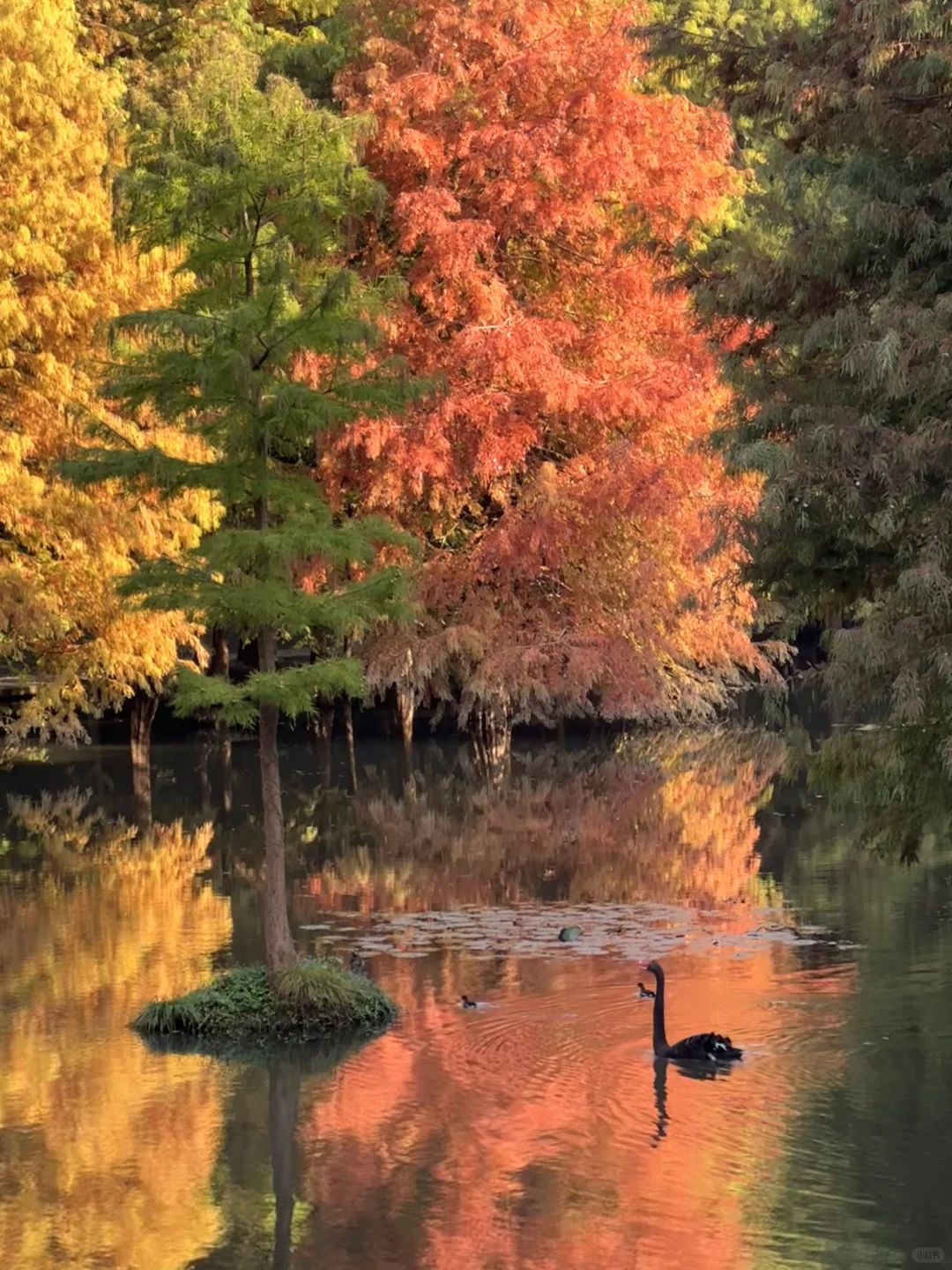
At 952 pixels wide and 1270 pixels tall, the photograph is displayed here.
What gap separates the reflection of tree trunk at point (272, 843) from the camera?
58.9 feet

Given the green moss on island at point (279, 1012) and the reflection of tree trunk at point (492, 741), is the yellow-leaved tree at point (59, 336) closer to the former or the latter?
the reflection of tree trunk at point (492, 741)

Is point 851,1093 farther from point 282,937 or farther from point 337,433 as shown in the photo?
point 337,433

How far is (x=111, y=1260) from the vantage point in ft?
37.9

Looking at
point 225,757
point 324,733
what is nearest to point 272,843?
point 324,733

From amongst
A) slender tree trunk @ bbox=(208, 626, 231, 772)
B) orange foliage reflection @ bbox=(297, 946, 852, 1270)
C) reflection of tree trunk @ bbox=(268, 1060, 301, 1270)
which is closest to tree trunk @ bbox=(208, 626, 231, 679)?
slender tree trunk @ bbox=(208, 626, 231, 772)

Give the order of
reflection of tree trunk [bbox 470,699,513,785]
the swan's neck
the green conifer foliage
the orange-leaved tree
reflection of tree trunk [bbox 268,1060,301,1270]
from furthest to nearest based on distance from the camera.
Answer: reflection of tree trunk [bbox 470,699,513,785] < the orange-leaved tree < the green conifer foliage < the swan's neck < reflection of tree trunk [bbox 268,1060,301,1270]

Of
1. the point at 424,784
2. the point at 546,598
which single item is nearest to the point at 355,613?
the point at 424,784

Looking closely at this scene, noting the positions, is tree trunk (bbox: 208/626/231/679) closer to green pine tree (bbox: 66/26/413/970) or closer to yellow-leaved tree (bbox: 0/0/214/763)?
yellow-leaved tree (bbox: 0/0/214/763)

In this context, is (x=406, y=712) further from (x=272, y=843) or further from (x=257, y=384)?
(x=257, y=384)

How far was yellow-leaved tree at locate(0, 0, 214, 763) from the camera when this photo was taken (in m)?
31.6

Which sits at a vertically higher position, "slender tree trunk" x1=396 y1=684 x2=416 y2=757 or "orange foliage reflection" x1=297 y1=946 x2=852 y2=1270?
"slender tree trunk" x1=396 y1=684 x2=416 y2=757

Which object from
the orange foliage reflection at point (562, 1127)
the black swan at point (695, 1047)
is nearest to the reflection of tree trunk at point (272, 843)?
the orange foliage reflection at point (562, 1127)

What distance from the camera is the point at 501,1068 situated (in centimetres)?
1589

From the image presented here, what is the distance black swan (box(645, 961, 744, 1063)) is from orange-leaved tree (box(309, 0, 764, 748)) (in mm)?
23504
